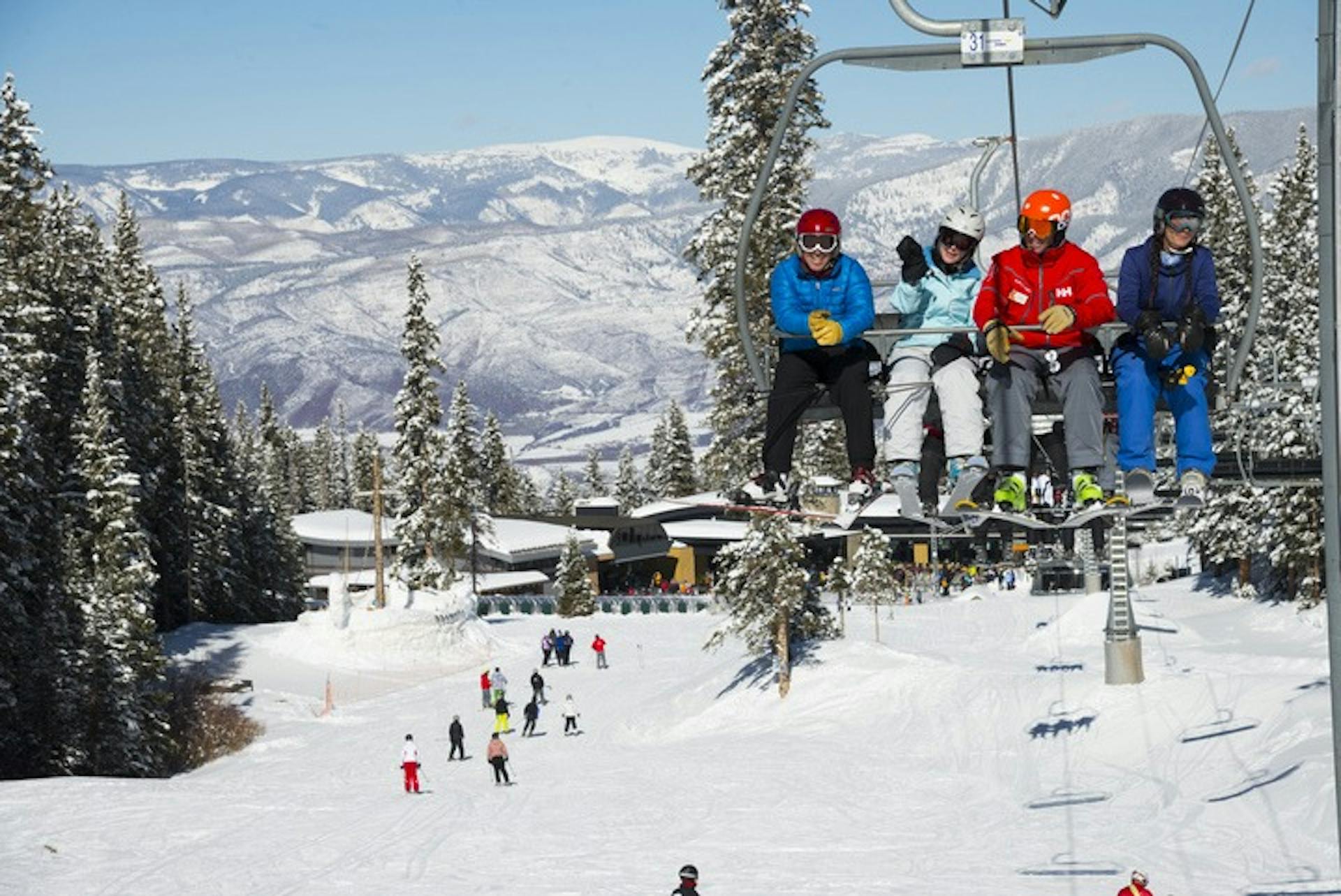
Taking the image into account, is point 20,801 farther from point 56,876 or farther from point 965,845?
point 965,845

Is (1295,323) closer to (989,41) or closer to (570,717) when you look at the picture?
(570,717)

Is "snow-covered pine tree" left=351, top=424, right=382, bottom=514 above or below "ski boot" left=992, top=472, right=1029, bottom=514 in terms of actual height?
above

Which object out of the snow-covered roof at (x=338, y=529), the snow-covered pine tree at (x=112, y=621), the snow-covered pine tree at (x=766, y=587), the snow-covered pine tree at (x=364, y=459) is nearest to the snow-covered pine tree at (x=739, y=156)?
the snow-covered pine tree at (x=766, y=587)

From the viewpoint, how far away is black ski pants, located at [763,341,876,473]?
12.1 meters

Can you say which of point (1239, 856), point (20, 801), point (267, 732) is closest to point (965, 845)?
point (1239, 856)

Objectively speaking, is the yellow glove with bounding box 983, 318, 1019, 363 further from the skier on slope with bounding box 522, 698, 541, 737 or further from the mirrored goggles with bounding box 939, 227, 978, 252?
the skier on slope with bounding box 522, 698, 541, 737

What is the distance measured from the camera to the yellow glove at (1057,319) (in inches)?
422

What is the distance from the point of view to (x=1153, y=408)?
11094 mm

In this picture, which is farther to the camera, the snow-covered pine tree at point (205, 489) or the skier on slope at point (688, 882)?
the snow-covered pine tree at point (205, 489)

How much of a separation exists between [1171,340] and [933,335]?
171 cm

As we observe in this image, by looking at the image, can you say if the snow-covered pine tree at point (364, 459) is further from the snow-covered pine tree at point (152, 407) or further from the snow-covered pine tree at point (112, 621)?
the snow-covered pine tree at point (112, 621)

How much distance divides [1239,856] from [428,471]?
156ft

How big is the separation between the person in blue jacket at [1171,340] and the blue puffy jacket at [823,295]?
1.65 meters

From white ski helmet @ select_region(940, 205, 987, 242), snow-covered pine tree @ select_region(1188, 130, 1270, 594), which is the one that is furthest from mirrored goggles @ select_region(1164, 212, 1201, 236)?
snow-covered pine tree @ select_region(1188, 130, 1270, 594)
